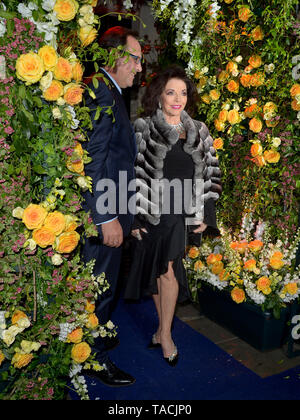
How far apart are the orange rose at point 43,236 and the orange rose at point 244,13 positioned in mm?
2183

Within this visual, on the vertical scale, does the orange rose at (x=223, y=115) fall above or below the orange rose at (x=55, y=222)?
above

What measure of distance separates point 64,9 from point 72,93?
0.28 metres

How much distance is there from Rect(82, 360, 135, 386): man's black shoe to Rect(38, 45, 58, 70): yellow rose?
1844mm

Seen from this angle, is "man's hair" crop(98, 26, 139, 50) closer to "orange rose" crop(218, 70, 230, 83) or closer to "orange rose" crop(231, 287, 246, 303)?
"orange rose" crop(218, 70, 230, 83)

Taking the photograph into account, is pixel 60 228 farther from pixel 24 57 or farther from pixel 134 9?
pixel 134 9

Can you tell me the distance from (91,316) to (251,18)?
231 centimetres

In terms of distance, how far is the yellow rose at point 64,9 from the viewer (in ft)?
4.59

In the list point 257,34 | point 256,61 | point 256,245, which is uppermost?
point 257,34

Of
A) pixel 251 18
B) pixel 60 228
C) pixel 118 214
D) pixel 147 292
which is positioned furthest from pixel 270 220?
pixel 60 228

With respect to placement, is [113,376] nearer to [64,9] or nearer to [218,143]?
[218,143]

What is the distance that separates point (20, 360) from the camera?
1.51m

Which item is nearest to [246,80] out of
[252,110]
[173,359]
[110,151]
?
[252,110]

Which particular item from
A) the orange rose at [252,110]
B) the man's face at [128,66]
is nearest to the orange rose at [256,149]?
the orange rose at [252,110]

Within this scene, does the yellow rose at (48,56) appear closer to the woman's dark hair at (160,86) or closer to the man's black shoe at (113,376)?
the woman's dark hair at (160,86)
